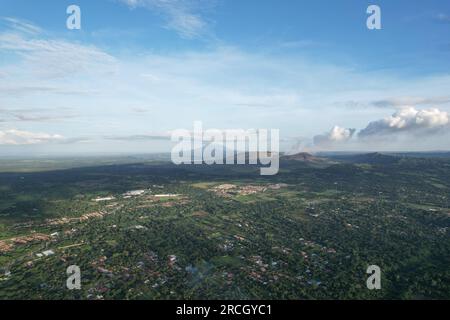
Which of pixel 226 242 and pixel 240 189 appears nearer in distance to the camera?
pixel 226 242

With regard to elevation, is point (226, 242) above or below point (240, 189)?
below

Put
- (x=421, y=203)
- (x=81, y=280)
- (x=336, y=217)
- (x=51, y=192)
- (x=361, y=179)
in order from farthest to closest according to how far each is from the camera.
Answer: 1. (x=361, y=179)
2. (x=51, y=192)
3. (x=421, y=203)
4. (x=336, y=217)
5. (x=81, y=280)

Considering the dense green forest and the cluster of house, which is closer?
the dense green forest

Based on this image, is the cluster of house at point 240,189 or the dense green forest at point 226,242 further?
the cluster of house at point 240,189

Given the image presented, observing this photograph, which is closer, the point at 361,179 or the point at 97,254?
the point at 97,254

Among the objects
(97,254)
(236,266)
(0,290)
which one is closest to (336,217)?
(236,266)

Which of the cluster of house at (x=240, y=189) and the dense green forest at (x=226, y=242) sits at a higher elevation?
the cluster of house at (x=240, y=189)

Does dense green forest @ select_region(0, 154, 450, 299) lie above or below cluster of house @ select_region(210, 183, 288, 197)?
below
